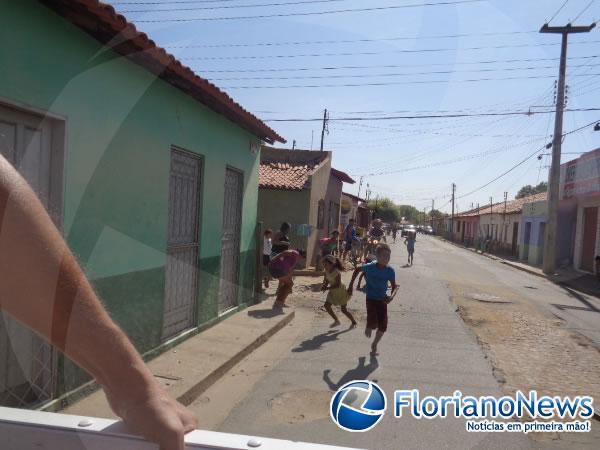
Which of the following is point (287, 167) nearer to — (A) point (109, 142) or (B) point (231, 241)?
(B) point (231, 241)

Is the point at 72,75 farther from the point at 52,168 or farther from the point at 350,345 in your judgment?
the point at 350,345

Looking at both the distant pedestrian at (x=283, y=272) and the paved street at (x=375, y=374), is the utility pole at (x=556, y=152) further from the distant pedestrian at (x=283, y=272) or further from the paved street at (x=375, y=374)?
the distant pedestrian at (x=283, y=272)

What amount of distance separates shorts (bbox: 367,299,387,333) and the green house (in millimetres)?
2326

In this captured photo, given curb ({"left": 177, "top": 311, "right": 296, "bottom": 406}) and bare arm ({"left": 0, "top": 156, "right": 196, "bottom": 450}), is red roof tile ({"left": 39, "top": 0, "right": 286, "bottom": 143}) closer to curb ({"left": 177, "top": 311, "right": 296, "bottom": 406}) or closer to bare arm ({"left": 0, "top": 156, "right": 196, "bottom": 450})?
curb ({"left": 177, "top": 311, "right": 296, "bottom": 406})

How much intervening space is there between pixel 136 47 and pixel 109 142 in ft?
3.03

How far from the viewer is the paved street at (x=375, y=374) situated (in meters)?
4.12

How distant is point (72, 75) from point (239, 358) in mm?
3686

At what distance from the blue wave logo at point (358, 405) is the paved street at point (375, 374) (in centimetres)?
9

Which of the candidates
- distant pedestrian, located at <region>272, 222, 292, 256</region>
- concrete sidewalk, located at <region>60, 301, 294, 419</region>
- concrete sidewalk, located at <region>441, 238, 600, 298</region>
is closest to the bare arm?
concrete sidewalk, located at <region>60, 301, 294, 419</region>

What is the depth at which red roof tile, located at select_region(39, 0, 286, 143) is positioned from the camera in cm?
388

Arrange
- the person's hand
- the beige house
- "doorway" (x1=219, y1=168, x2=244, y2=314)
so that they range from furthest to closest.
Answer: the beige house → "doorway" (x1=219, y1=168, x2=244, y2=314) → the person's hand

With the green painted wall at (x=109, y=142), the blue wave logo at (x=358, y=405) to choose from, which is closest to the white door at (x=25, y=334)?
the green painted wall at (x=109, y=142)

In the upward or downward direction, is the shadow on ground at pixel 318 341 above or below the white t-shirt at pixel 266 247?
below

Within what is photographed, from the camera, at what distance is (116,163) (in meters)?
4.89
